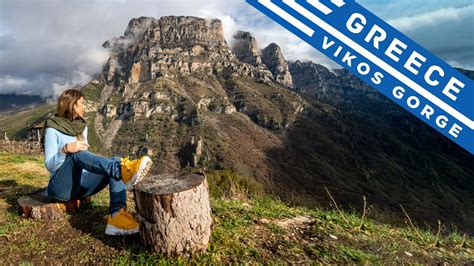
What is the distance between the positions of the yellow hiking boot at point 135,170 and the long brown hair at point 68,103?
1.47 meters

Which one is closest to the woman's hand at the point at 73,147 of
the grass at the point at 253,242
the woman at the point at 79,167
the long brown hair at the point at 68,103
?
the woman at the point at 79,167

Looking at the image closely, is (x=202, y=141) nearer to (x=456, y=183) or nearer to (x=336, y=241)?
(x=456, y=183)

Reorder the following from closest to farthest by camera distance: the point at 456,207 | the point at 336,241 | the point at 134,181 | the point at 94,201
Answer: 1. the point at 134,181
2. the point at 336,241
3. the point at 94,201
4. the point at 456,207

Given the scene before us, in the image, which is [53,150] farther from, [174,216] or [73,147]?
[174,216]

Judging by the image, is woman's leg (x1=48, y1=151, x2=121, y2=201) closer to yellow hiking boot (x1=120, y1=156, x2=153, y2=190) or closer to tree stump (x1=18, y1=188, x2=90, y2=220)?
yellow hiking boot (x1=120, y1=156, x2=153, y2=190)

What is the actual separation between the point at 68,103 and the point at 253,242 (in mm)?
3580

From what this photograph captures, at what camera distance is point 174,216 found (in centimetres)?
438

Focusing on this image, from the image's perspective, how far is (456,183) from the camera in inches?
7466

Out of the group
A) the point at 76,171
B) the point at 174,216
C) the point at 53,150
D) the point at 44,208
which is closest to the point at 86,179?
the point at 76,171

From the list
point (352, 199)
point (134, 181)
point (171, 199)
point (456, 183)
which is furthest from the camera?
point (456, 183)

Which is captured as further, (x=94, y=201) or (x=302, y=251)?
(x=94, y=201)

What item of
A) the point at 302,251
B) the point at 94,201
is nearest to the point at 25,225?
the point at 94,201

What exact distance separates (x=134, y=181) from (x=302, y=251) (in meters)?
2.51

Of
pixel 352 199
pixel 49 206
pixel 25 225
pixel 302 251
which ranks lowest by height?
pixel 352 199
